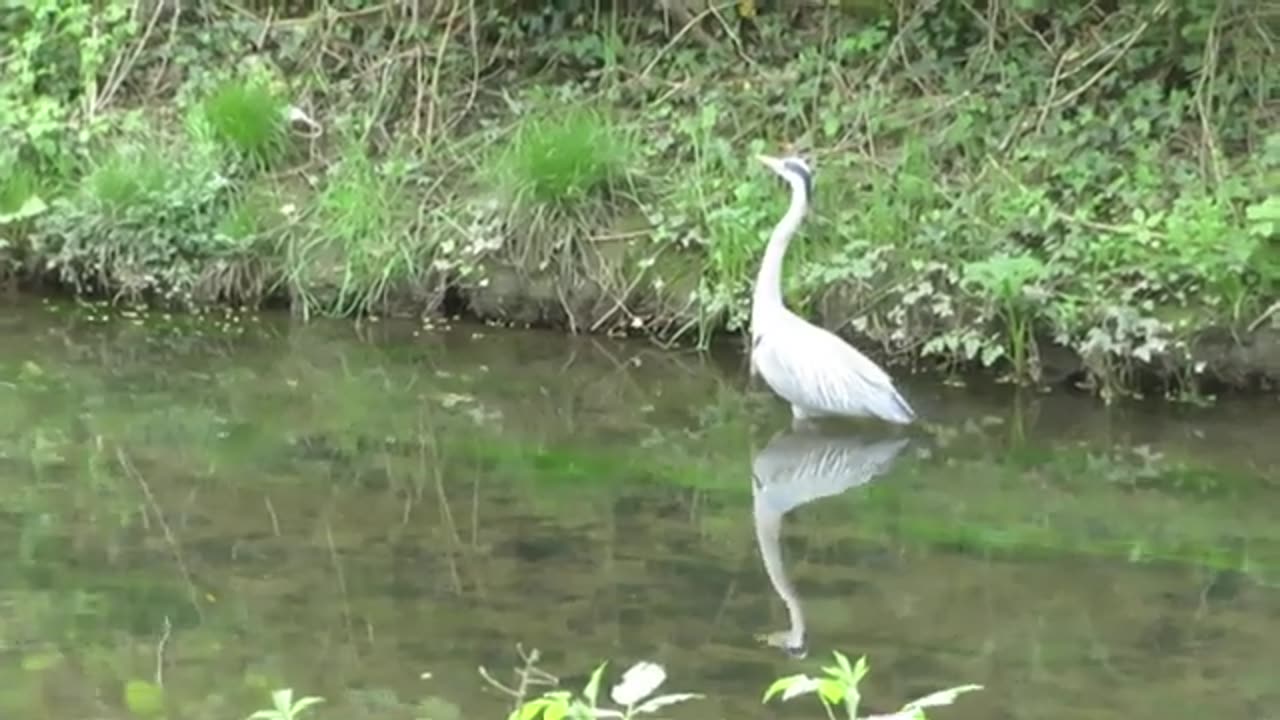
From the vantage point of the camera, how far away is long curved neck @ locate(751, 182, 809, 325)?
24.9ft

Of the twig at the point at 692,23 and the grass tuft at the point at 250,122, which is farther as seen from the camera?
the twig at the point at 692,23

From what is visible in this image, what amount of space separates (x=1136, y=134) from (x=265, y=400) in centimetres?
365

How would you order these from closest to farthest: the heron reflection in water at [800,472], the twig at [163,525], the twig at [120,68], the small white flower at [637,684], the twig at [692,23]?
1. the small white flower at [637,684]
2. the twig at [163,525]
3. the heron reflection in water at [800,472]
4. the twig at [692,23]
5. the twig at [120,68]

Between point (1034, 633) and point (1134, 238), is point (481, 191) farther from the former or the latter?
point (1034, 633)

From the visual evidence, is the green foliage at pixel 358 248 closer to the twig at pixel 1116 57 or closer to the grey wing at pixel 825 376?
the grey wing at pixel 825 376

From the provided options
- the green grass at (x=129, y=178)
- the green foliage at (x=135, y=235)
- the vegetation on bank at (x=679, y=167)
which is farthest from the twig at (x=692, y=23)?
the green grass at (x=129, y=178)

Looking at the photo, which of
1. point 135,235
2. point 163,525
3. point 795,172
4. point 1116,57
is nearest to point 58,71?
point 135,235

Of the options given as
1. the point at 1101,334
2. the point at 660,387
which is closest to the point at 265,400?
the point at 660,387

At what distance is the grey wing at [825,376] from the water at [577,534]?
0.49 feet

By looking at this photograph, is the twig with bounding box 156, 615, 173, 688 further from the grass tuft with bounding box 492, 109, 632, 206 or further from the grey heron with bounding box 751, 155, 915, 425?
the grass tuft with bounding box 492, 109, 632, 206

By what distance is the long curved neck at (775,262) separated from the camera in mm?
7582

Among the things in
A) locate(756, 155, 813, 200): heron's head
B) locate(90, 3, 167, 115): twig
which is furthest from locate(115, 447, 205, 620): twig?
locate(90, 3, 167, 115): twig

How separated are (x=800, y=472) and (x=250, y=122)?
3.60m

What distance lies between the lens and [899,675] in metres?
5.00
